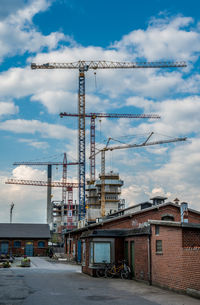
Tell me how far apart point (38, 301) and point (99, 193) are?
126249 millimetres

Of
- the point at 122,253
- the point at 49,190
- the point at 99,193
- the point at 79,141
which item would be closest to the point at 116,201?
the point at 99,193

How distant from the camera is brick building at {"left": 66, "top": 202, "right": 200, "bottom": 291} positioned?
18.5 m

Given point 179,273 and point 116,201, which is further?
point 116,201

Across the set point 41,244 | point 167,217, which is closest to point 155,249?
point 167,217

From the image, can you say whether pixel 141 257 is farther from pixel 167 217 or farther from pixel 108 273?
pixel 167 217

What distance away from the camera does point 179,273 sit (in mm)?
18734

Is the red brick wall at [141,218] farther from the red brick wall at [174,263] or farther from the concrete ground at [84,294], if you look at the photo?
the concrete ground at [84,294]

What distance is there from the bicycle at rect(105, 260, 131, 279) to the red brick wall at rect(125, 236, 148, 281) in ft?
4.13

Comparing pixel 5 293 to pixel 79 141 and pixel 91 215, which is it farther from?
pixel 91 215

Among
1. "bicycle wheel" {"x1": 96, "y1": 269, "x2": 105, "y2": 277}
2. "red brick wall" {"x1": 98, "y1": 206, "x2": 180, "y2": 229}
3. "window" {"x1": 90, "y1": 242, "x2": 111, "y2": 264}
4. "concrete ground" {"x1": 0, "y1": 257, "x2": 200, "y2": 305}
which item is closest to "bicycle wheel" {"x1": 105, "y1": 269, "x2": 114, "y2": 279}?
"bicycle wheel" {"x1": 96, "y1": 269, "x2": 105, "y2": 277}

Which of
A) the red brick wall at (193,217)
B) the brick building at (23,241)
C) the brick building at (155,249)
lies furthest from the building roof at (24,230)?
the red brick wall at (193,217)

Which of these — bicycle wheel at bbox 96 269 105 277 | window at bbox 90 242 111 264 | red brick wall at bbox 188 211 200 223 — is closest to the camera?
bicycle wheel at bbox 96 269 105 277

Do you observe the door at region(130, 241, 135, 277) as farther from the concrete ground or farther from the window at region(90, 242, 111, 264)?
the concrete ground

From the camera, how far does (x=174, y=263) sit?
63.5 feet
